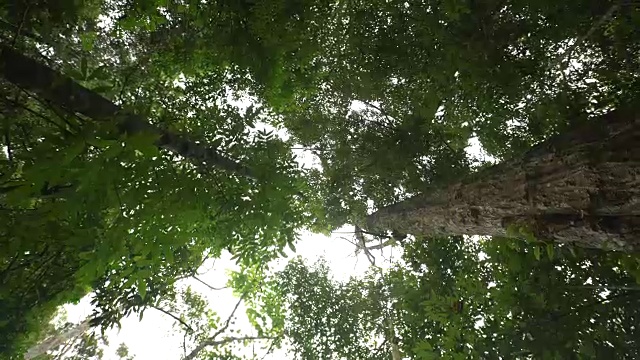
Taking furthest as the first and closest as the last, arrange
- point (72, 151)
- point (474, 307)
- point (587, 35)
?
point (474, 307) → point (587, 35) → point (72, 151)

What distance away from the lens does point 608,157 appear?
9.61 feet

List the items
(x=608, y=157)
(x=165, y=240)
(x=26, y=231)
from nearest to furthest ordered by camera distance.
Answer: (x=26, y=231)
(x=165, y=240)
(x=608, y=157)

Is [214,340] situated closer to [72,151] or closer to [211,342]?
[211,342]

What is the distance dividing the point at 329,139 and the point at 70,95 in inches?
167

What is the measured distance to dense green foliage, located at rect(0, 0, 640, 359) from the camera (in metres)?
2.53

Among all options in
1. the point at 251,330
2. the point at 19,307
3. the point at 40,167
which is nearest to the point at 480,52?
the point at 40,167

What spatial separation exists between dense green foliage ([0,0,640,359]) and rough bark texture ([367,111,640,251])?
287 millimetres

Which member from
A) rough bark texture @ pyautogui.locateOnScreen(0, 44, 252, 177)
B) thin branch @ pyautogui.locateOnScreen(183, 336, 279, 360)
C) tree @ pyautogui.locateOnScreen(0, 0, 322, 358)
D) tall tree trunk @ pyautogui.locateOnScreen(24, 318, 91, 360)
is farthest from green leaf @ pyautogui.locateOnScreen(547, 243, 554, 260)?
tall tree trunk @ pyautogui.locateOnScreen(24, 318, 91, 360)

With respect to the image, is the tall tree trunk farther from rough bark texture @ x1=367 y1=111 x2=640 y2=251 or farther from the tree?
rough bark texture @ x1=367 y1=111 x2=640 y2=251

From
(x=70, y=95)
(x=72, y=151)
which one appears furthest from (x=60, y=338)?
(x=72, y=151)

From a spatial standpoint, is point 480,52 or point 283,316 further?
point 283,316

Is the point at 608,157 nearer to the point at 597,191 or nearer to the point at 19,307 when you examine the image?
the point at 597,191

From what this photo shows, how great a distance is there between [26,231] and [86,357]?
9.26 m

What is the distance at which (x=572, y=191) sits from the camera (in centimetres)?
318
